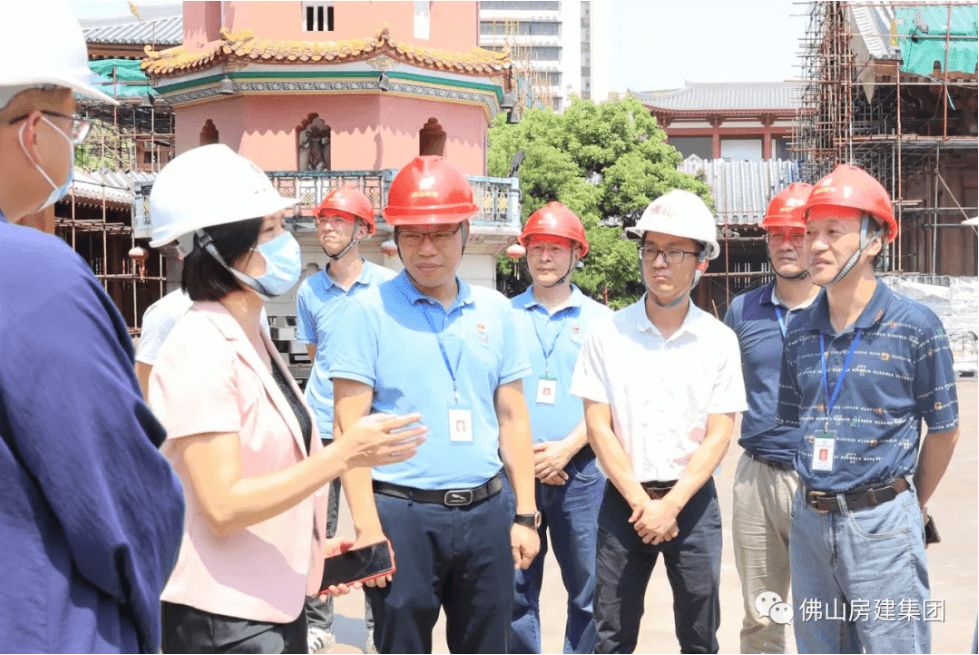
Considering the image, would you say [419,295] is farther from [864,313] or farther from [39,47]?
[39,47]

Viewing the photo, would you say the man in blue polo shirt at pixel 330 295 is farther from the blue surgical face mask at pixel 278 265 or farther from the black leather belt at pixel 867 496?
the blue surgical face mask at pixel 278 265

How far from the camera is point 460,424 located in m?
3.92

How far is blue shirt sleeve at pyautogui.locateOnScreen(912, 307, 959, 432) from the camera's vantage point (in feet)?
12.9

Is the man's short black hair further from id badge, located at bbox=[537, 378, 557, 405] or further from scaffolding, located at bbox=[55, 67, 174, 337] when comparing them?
scaffolding, located at bbox=[55, 67, 174, 337]

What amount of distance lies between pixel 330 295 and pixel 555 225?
4.25ft

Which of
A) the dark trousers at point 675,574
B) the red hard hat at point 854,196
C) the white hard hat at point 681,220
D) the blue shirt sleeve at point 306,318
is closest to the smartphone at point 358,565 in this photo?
the dark trousers at point 675,574

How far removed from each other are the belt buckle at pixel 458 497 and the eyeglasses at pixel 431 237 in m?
0.86

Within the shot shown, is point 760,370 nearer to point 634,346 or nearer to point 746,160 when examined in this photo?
point 634,346

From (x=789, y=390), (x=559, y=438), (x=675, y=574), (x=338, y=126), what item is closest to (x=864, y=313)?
(x=789, y=390)

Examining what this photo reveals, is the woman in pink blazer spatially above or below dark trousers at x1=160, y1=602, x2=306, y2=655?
above

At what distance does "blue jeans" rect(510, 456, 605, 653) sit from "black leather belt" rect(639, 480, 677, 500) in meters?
0.88

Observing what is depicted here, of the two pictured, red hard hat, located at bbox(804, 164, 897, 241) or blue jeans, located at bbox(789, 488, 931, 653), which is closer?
blue jeans, located at bbox(789, 488, 931, 653)

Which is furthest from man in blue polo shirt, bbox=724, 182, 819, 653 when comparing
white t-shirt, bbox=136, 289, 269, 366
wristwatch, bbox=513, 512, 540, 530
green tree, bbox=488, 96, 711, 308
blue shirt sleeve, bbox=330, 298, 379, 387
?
green tree, bbox=488, 96, 711, 308

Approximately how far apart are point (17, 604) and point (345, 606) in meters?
5.17
